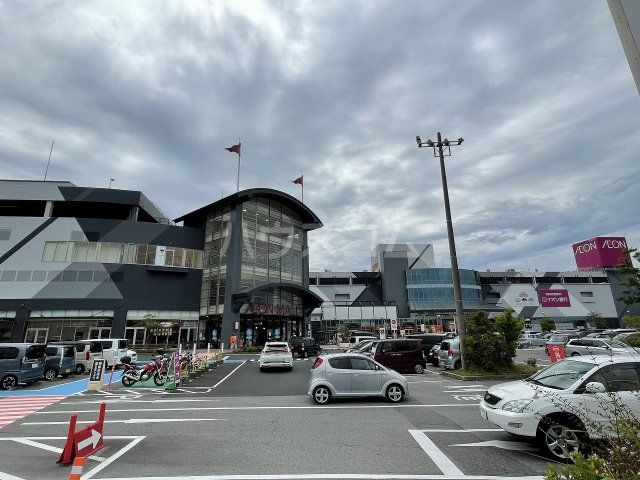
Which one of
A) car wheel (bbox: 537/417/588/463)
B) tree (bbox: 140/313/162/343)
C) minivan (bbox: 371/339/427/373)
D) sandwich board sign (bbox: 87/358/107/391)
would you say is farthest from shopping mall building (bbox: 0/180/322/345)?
car wheel (bbox: 537/417/588/463)

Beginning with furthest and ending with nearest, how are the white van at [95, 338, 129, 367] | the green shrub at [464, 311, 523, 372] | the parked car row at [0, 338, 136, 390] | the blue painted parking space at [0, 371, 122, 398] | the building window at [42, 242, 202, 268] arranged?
the building window at [42, 242, 202, 268] < the white van at [95, 338, 129, 367] < the green shrub at [464, 311, 523, 372] < the parked car row at [0, 338, 136, 390] < the blue painted parking space at [0, 371, 122, 398]

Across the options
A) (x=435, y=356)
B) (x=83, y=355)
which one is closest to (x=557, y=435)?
(x=435, y=356)

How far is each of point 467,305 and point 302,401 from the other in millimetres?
68022

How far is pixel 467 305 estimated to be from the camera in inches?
2872

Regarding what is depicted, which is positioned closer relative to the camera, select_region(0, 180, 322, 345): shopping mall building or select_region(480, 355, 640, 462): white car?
select_region(480, 355, 640, 462): white car

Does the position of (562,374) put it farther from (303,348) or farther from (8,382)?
(303,348)

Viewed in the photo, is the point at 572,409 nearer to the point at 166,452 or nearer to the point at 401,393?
the point at 401,393

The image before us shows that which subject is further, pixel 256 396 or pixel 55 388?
pixel 55 388

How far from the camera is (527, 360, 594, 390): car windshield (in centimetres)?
739

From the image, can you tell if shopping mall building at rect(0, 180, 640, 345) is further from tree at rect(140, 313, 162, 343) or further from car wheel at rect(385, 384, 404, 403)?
car wheel at rect(385, 384, 404, 403)

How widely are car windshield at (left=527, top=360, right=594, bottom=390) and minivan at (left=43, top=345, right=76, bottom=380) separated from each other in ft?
72.1

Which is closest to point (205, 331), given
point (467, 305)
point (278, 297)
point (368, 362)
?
point (278, 297)

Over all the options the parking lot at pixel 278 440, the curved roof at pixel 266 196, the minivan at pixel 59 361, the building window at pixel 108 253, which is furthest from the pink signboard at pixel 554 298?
the minivan at pixel 59 361

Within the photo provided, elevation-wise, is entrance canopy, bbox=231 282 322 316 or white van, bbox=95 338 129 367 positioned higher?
entrance canopy, bbox=231 282 322 316
